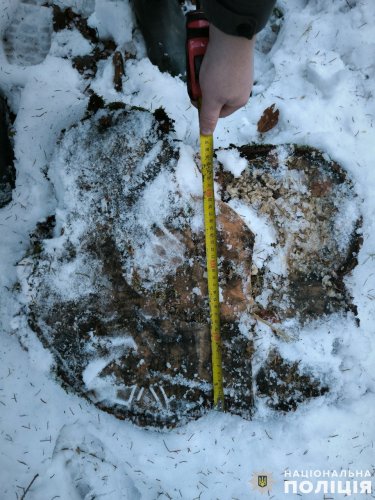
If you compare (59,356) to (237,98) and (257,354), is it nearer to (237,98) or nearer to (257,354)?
(257,354)

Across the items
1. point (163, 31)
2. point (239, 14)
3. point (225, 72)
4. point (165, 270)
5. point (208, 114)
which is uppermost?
point (239, 14)

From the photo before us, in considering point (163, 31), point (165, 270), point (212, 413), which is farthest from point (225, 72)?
point (212, 413)

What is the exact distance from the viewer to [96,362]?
3375 millimetres

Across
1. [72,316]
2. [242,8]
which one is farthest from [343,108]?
[72,316]

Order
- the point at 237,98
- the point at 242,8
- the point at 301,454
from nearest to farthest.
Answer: the point at 242,8
the point at 237,98
the point at 301,454

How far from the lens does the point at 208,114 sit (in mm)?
2422

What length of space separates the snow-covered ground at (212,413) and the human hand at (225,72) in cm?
103

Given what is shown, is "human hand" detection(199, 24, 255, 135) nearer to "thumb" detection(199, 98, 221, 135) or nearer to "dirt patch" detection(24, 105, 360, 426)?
"thumb" detection(199, 98, 221, 135)

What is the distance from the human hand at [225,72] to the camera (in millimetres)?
2029

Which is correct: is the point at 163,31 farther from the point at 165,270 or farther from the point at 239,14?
the point at 165,270

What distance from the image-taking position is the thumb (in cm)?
235

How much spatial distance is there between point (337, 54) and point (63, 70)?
2.70 m

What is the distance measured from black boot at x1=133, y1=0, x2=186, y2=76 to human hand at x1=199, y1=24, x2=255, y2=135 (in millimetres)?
1595

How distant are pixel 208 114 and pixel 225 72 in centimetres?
33
